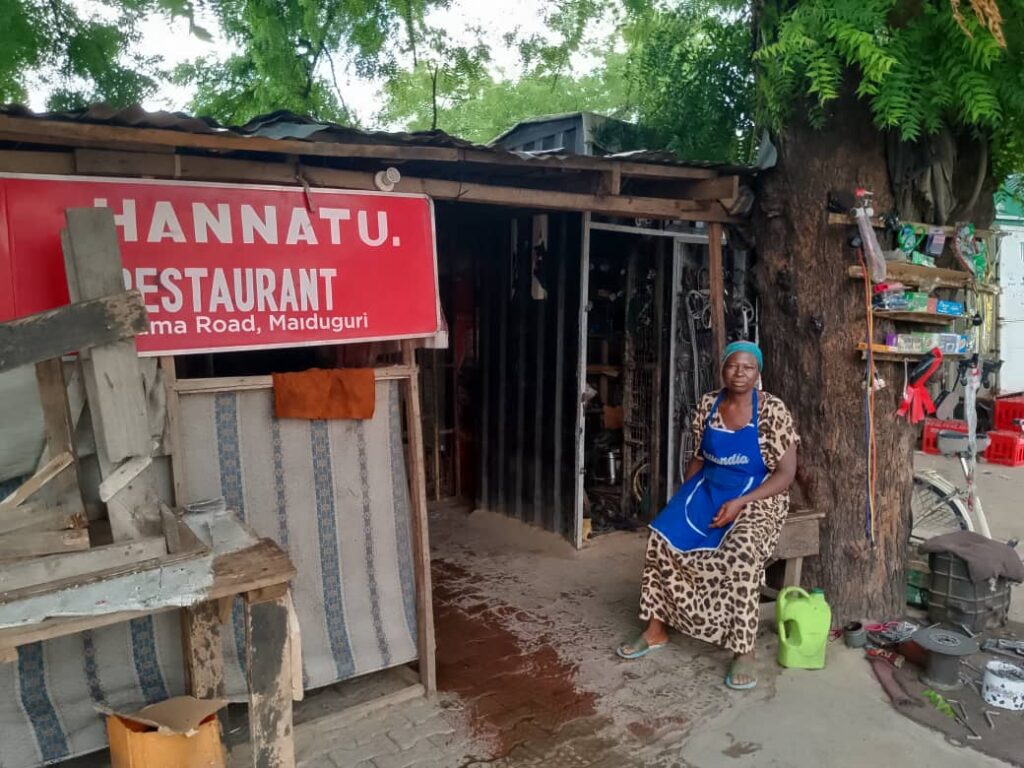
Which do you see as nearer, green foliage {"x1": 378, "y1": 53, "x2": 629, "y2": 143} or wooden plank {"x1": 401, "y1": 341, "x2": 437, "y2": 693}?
wooden plank {"x1": 401, "y1": 341, "x2": 437, "y2": 693}

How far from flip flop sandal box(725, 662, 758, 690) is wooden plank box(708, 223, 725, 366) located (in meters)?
1.93

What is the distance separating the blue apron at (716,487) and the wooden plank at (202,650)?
2407 millimetres

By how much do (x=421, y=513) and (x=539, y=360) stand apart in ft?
9.25

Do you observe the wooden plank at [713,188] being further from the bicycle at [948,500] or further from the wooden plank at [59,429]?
the wooden plank at [59,429]

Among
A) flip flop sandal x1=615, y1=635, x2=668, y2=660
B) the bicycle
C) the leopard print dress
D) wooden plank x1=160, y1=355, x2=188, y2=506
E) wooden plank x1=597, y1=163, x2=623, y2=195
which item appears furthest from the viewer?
the bicycle

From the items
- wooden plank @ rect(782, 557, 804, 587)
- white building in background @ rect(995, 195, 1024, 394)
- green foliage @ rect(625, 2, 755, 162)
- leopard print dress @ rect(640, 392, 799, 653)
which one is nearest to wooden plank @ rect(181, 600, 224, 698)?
leopard print dress @ rect(640, 392, 799, 653)

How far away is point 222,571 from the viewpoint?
2.51 metres

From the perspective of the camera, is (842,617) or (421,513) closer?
(421,513)

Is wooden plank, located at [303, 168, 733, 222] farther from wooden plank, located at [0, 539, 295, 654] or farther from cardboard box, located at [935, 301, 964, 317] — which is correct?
wooden plank, located at [0, 539, 295, 654]

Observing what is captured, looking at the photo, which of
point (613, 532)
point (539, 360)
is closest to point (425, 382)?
point (539, 360)

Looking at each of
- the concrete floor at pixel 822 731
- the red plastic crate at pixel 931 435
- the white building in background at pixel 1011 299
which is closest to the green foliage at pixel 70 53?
the concrete floor at pixel 822 731

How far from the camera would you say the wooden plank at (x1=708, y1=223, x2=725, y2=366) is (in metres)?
5.03

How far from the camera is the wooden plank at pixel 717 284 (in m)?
5.03

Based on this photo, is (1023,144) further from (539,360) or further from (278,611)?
(278,611)
